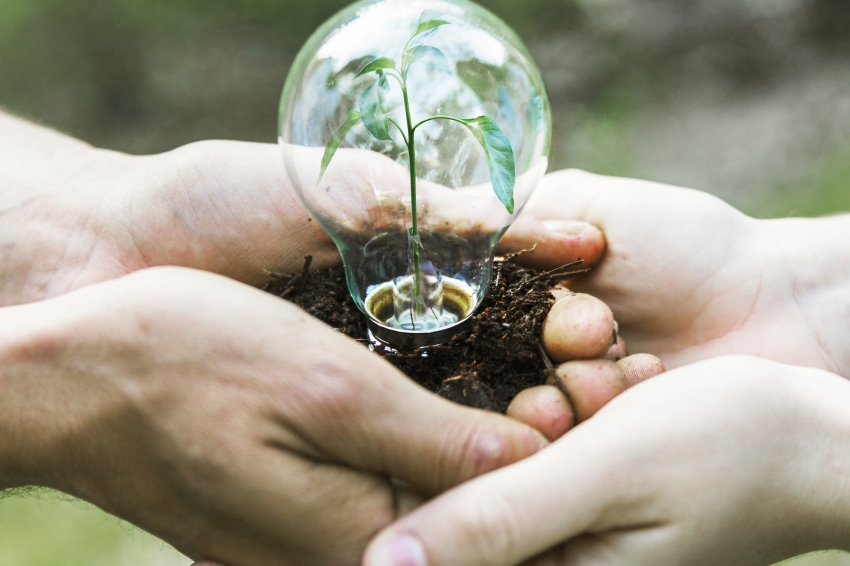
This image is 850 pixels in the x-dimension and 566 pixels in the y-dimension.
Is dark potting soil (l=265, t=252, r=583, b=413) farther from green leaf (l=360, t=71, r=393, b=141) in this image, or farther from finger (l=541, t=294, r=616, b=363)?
green leaf (l=360, t=71, r=393, b=141)

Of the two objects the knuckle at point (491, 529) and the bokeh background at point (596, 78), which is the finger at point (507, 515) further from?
the bokeh background at point (596, 78)

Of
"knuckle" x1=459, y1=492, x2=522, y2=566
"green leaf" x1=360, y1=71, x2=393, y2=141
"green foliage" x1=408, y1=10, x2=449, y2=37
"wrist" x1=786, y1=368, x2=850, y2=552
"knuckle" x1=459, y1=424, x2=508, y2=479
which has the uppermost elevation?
"green foliage" x1=408, y1=10, x2=449, y2=37

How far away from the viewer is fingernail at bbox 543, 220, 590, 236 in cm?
225

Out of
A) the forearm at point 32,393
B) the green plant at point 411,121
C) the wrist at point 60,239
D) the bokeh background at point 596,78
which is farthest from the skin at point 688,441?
the bokeh background at point 596,78

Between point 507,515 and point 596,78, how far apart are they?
3934 millimetres

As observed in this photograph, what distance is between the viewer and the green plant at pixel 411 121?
1.65 m

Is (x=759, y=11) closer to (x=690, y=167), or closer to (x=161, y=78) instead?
(x=690, y=167)

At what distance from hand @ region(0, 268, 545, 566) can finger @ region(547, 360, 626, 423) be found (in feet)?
0.65

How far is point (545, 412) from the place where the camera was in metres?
1.57

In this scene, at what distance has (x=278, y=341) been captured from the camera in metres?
1.40

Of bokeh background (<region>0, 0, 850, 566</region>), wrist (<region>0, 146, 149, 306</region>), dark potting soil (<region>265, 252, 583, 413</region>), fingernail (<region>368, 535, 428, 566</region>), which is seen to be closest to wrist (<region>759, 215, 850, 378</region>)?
dark potting soil (<region>265, 252, 583, 413</region>)

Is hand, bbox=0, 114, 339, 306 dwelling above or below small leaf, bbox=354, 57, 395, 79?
below

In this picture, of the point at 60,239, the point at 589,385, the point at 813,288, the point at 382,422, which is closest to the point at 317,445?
the point at 382,422

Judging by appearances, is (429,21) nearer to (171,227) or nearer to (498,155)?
(498,155)
